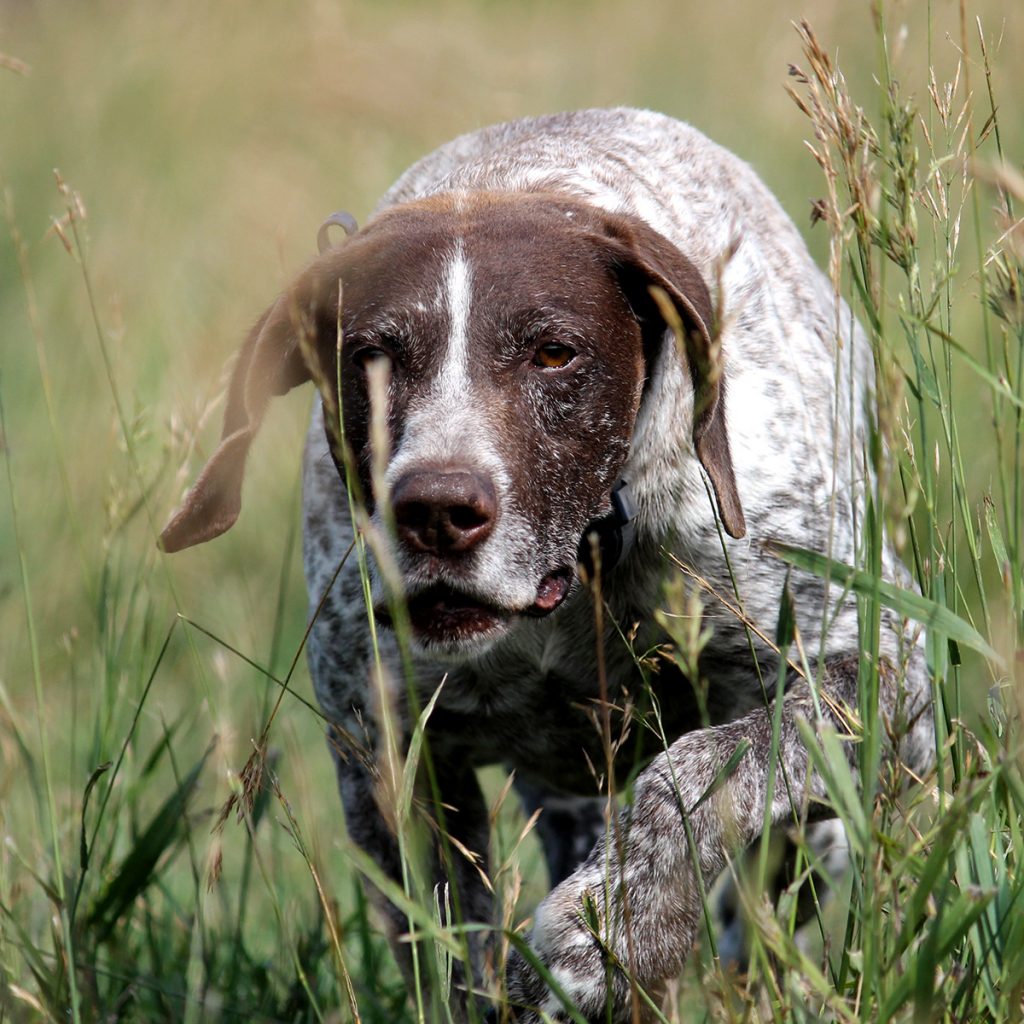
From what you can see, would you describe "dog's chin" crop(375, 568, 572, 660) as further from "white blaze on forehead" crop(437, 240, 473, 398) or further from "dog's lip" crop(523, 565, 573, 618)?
"white blaze on forehead" crop(437, 240, 473, 398)

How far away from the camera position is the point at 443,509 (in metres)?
2.74

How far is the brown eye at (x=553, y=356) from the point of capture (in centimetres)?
305

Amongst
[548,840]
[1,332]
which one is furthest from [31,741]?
[1,332]

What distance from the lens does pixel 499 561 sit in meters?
2.88

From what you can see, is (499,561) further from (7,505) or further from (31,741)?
(7,505)

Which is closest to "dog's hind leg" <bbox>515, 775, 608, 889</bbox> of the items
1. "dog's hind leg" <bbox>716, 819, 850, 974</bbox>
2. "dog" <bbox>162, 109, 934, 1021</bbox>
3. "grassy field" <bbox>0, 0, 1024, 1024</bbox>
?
"grassy field" <bbox>0, 0, 1024, 1024</bbox>

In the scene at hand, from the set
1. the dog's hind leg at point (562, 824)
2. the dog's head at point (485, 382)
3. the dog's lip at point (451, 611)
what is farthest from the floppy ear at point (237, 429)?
the dog's hind leg at point (562, 824)

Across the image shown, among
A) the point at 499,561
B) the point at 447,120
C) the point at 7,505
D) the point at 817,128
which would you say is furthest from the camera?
the point at 447,120

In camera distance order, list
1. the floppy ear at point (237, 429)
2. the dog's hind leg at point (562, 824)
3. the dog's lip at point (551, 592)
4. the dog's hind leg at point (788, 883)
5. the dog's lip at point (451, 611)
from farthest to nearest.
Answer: the dog's hind leg at point (562, 824)
the dog's hind leg at point (788, 883)
the floppy ear at point (237, 429)
the dog's lip at point (551, 592)
the dog's lip at point (451, 611)

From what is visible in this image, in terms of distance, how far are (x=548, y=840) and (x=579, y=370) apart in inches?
77.7

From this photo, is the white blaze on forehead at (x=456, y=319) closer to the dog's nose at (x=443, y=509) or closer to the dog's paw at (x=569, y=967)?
the dog's nose at (x=443, y=509)

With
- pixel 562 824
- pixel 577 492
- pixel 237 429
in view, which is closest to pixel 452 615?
pixel 577 492

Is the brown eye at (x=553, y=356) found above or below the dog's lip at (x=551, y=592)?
above

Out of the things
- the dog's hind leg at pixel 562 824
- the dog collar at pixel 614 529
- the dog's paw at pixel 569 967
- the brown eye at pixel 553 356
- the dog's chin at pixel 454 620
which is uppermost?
the brown eye at pixel 553 356
